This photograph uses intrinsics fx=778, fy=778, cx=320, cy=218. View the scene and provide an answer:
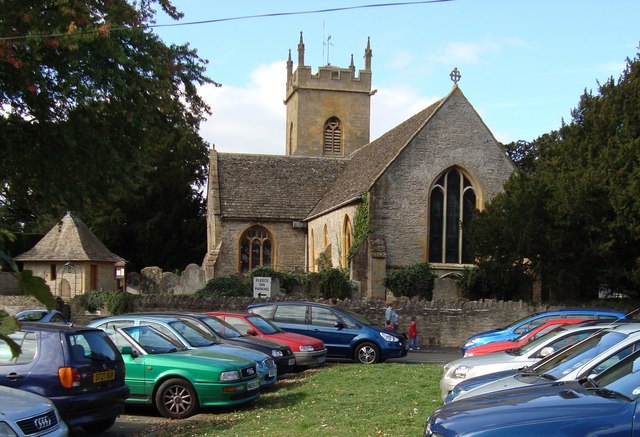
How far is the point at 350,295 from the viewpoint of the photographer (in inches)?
1271

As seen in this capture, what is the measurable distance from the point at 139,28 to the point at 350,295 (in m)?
19.4

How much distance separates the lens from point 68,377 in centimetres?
1013

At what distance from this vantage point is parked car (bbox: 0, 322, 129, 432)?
10086 mm

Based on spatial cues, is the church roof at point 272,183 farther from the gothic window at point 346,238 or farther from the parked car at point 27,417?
the parked car at point 27,417

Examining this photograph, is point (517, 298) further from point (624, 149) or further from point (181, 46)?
point (181, 46)

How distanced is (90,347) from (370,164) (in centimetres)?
2890

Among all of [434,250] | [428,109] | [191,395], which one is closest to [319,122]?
[428,109]

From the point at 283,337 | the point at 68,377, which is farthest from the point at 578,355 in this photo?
the point at 283,337

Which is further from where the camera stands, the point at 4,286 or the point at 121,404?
the point at 4,286

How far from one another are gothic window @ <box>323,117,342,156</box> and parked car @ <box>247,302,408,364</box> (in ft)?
117

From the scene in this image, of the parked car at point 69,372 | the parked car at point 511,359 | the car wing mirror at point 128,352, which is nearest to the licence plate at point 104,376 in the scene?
the parked car at point 69,372

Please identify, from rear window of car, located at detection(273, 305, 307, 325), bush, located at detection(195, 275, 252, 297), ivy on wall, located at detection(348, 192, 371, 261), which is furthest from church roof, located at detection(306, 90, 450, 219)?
rear window of car, located at detection(273, 305, 307, 325)

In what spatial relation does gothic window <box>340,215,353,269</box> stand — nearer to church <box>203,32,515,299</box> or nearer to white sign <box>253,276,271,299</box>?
church <box>203,32,515,299</box>

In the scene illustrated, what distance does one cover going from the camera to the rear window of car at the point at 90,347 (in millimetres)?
10469
